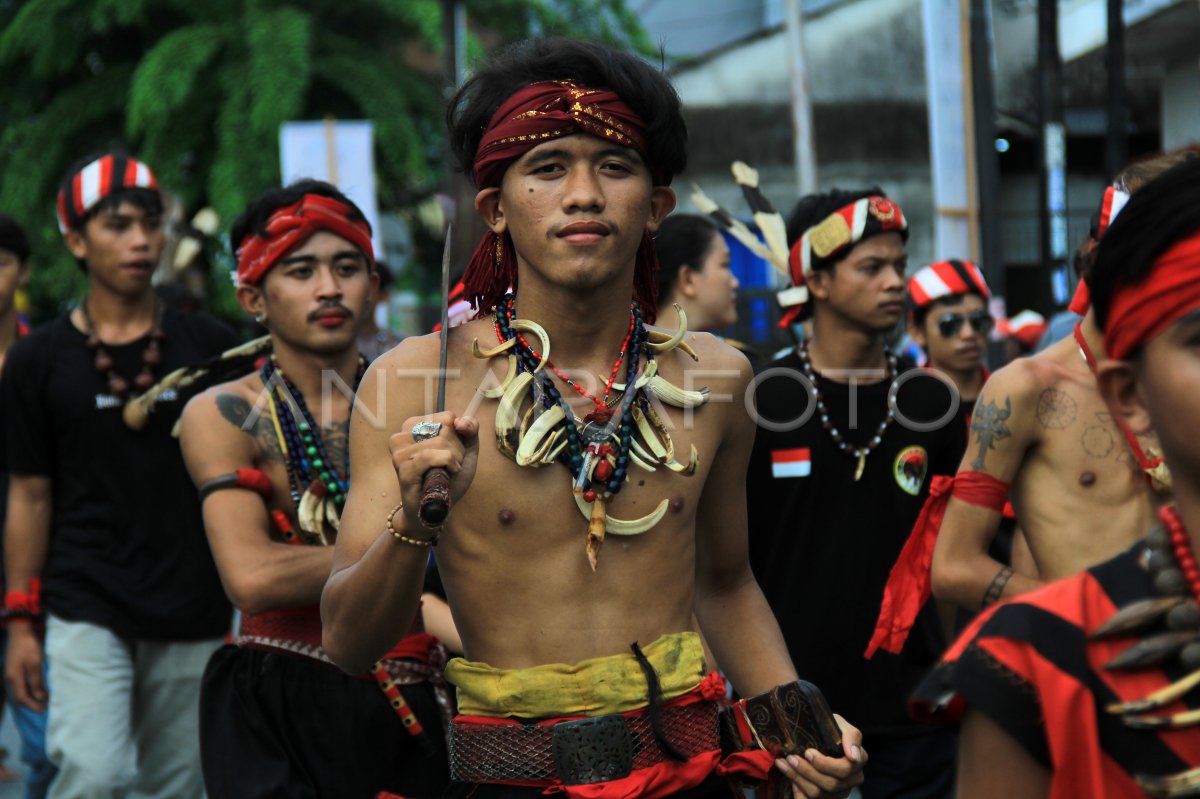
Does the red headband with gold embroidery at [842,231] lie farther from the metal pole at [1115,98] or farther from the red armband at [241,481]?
the metal pole at [1115,98]

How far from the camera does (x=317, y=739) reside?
4.68 meters

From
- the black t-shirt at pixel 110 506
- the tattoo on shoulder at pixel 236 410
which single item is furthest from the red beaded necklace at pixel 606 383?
the black t-shirt at pixel 110 506

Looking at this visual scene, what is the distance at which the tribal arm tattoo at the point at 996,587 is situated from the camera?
450 cm

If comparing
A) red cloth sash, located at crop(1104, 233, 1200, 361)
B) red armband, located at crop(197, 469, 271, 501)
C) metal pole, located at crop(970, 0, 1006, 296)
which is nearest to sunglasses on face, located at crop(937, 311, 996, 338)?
red armband, located at crop(197, 469, 271, 501)

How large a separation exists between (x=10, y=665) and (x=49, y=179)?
564 inches

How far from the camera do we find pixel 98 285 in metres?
6.64

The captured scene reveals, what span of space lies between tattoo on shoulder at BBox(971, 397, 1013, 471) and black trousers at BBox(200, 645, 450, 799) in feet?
5.51

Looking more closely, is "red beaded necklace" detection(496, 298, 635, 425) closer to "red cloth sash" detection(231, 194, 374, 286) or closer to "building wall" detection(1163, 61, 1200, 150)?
"red cloth sash" detection(231, 194, 374, 286)

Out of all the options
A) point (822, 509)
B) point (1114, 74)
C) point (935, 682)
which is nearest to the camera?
point (935, 682)

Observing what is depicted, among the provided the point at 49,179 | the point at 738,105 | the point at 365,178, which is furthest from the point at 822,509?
the point at 738,105

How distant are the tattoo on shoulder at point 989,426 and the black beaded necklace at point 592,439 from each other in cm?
130

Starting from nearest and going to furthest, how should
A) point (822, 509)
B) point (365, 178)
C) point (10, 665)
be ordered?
point (822, 509) < point (10, 665) < point (365, 178)

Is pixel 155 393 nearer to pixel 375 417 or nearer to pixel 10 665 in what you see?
pixel 10 665

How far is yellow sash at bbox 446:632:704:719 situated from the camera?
336cm
